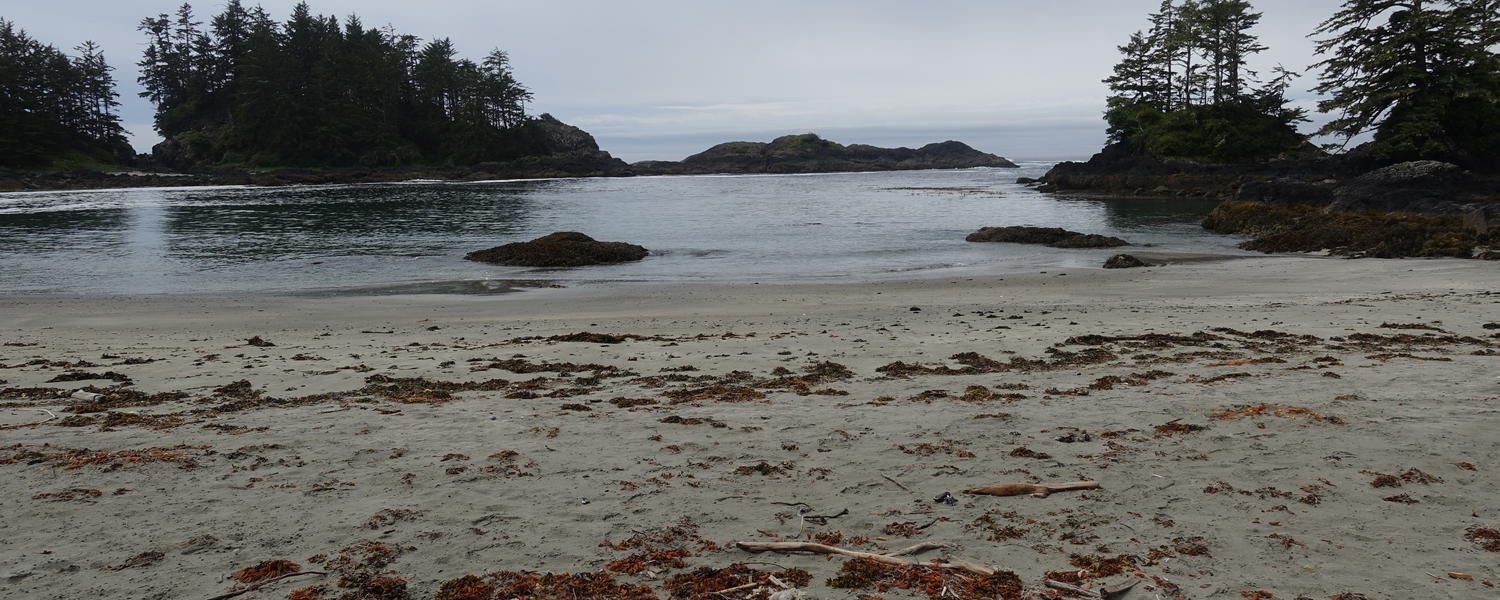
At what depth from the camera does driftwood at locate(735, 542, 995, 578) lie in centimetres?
318

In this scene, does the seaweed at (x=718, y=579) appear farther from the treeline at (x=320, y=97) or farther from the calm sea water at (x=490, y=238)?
the treeline at (x=320, y=97)

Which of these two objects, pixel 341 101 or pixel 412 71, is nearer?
pixel 341 101

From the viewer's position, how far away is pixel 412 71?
319 feet

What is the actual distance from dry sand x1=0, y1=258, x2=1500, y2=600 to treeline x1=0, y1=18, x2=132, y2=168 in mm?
84467

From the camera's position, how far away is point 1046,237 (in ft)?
76.2

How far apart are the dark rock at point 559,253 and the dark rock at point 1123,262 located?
11514 millimetres

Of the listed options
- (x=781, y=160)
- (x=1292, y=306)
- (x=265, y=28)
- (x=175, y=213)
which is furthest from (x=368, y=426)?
(x=781, y=160)

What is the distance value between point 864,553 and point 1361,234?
72.7 ft

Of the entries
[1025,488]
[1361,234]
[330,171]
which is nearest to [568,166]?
[330,171]

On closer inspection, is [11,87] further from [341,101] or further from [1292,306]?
[1292,306]

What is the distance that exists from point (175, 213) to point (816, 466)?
43.9 meters

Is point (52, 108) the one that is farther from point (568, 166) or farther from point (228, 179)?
point (568, 166)

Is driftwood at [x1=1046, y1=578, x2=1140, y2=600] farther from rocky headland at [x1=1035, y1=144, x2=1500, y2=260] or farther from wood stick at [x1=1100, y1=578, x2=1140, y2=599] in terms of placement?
rocky headland at [x1=1035, y1=144, x2=1500, y2=260]

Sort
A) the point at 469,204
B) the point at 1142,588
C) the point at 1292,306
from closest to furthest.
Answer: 1. the point at 1142,588
2. the point at 1292,306
3. the point at 469,204
